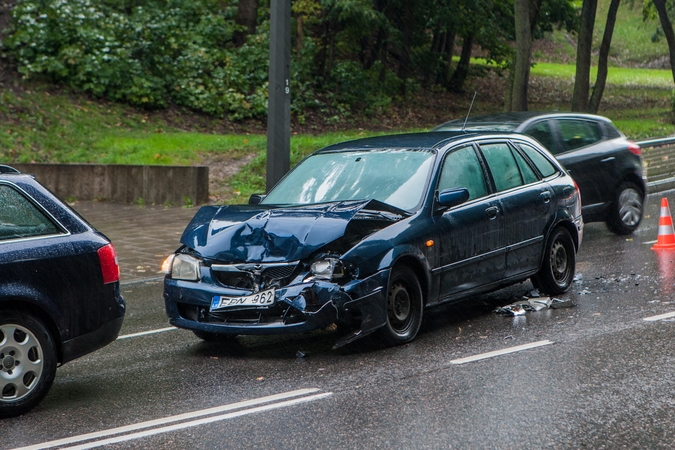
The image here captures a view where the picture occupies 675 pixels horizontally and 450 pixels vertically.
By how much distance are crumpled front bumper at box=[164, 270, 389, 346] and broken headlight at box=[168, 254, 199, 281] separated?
2.2 inches

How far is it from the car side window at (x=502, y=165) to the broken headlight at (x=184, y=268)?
2.94 metres

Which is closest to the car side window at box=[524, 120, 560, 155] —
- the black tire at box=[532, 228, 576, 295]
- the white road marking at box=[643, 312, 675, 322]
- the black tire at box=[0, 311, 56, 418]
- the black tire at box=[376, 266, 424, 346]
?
the black tire at box=[532, 228, 576, 295]

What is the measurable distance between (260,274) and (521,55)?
1610 centimetres

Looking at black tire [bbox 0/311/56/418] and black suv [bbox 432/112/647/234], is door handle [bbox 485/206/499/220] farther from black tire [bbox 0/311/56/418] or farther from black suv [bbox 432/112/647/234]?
black suv [bbox 432/112/647/234]

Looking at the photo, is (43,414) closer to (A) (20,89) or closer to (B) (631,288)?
(B) (631,288)

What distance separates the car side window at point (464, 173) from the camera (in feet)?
27.4

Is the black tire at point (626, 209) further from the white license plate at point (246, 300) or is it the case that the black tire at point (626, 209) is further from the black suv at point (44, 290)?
the black suv at point (44, 290)

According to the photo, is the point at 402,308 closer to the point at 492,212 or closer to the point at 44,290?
the point at 492,212

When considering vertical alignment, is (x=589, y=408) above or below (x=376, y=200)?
below

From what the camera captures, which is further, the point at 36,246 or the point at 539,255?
the point at 539,255

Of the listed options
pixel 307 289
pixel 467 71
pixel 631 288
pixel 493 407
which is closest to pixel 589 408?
pixel 493 407

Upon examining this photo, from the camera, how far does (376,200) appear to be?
782 cm

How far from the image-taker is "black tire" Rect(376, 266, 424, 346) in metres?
7.42

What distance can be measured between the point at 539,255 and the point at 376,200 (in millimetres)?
2184
